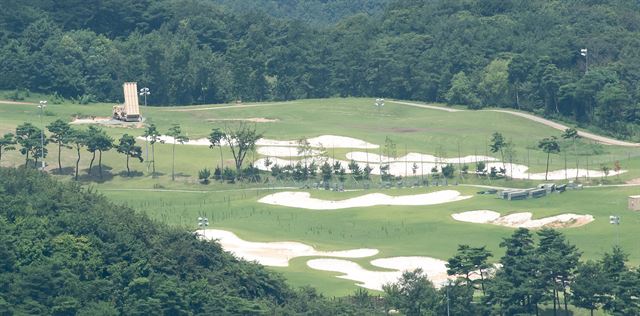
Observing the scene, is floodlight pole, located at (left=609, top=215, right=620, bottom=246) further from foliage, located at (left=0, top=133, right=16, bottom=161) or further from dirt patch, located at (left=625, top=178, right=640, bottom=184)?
foliage, located at (left=0, top=133, right=16, bottom=161)

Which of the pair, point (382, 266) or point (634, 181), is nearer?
point (382, 266)

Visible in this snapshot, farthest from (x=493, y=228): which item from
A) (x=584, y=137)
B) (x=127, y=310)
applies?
(x=584, y=137)

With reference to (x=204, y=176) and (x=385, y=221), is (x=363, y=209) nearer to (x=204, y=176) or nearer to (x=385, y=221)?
(x=385, y=221)

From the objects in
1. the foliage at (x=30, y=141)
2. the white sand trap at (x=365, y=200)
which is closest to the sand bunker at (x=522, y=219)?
the white sand trap at (x=365, y=200)

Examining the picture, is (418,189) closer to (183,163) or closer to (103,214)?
(183,163)

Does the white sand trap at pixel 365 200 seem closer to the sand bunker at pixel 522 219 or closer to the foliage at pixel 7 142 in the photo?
the sand bunker at pixel 522 219

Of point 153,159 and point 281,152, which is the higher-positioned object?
point 281,152

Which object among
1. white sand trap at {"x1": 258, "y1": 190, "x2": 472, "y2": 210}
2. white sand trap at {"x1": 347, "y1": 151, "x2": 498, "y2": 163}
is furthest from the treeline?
white sand trap at {"x1": 347, "y1": 151, "x2": 498, "y2": 163}

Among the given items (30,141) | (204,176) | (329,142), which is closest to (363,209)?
(204,176)
